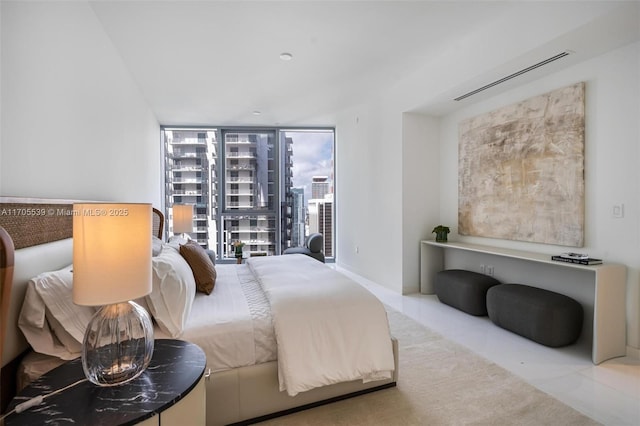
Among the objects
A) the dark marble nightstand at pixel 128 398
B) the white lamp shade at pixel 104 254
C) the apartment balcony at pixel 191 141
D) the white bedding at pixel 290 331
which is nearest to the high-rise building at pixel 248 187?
the apartment balcony at pixel 191 141

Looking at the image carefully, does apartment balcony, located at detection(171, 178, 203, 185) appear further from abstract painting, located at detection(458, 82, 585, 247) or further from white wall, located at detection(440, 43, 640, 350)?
white wall, located at detection(440, 43, 640, 350)

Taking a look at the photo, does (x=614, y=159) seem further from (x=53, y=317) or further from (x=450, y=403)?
(x=53, y=317)

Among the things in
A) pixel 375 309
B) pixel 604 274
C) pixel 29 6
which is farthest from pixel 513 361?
pixel 29 6

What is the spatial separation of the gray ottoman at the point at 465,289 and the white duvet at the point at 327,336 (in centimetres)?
187

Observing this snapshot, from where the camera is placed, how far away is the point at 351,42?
2967 millimetres

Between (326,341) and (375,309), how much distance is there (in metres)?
0.37

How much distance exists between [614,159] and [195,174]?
6000 millimetres

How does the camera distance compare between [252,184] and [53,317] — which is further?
[252,184]

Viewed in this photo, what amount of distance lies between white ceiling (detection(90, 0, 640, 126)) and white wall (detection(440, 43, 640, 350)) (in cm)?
17

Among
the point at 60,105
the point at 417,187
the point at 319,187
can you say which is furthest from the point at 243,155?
the point at 60,105

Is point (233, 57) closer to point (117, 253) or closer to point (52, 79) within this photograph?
point (52, 79)

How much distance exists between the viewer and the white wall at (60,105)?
4.72ft

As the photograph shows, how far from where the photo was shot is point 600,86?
254 centimetres

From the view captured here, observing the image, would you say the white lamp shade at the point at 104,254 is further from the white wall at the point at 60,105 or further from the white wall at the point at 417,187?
the white wall at the point at 417,187
